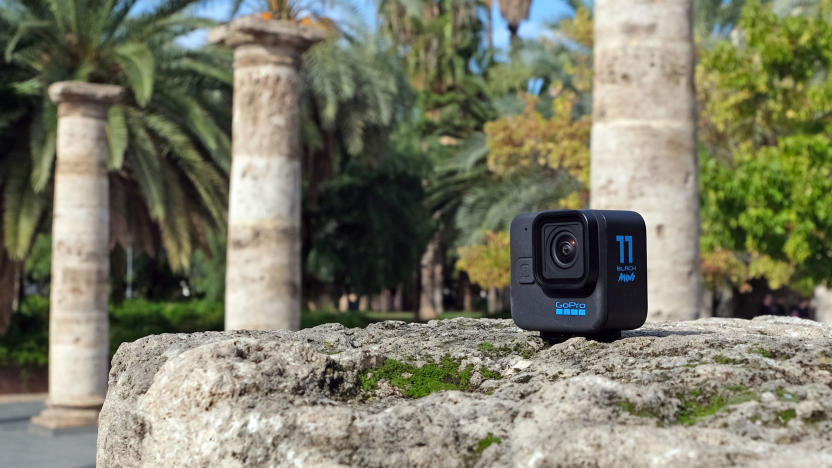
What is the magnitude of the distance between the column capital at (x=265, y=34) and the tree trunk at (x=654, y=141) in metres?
4.87

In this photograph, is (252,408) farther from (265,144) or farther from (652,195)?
(265,144)

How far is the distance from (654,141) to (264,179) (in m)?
5.22

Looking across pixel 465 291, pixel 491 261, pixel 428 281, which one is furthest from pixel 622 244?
pixel 465 291

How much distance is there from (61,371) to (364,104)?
10.5m

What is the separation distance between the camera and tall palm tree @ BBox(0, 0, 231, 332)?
622 inches

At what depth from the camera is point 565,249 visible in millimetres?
2691

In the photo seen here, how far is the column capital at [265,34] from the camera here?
1121 centimetres

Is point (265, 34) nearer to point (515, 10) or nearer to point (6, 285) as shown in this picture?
point (6, 285)

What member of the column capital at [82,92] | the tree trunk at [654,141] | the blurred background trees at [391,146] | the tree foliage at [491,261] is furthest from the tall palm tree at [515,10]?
the tree trunk at [654,141]

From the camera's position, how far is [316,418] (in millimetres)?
2301

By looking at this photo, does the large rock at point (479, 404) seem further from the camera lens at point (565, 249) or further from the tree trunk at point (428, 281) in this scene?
the tree trunk at point (428, 281)

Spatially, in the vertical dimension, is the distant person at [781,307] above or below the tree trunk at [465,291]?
above

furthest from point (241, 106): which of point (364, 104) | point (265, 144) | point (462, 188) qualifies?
point (462, 188)

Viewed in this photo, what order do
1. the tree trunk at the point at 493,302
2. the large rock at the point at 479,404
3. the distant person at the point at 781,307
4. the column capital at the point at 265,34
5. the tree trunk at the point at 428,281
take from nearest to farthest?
the large rock at the point at 479,404 < the column capital at the point at 265,34 < the distant person at the point at 781,307 < the tree trunk at the point at 428,281 < the tree trunk at the point at 493,302
